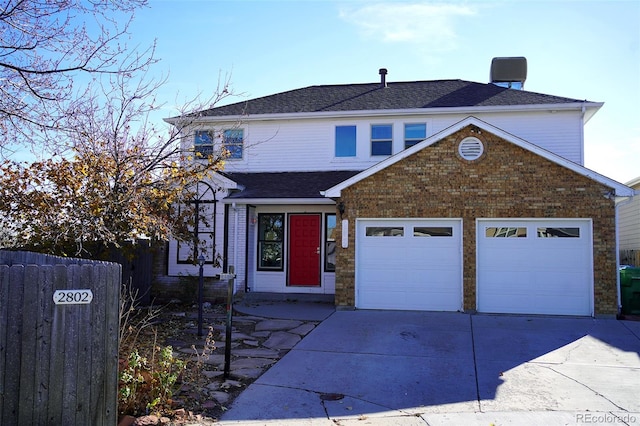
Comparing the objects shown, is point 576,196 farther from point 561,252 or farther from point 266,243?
point 266,243

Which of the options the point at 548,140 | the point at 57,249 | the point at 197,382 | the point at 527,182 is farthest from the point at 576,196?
Answer: the point at 57,249

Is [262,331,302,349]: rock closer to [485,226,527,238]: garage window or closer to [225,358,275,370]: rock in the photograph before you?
[225,358,275,370]: rock

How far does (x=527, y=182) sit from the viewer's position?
11570 mm

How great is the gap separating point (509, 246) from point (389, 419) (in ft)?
23.8

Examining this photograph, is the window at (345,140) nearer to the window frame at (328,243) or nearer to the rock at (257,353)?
the window frame at (328,243)

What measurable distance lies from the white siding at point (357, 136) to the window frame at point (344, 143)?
8 centimetres

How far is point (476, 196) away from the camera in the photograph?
11.8 metres

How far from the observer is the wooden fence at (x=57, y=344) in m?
4.41

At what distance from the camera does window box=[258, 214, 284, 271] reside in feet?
48.9

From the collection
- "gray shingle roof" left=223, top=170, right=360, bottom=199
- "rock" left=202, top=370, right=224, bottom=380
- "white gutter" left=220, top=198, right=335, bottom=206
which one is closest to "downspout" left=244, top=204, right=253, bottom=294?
"gray shingle roof" left=223, top=170, right=360, bottom=199

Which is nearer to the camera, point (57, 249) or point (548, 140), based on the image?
point (57, 249)

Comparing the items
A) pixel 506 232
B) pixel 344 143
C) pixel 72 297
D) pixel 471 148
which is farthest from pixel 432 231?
pixel 72 297

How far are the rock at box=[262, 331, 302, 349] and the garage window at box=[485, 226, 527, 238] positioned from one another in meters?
5.16

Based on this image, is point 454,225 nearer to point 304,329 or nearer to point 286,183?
point 304,329
